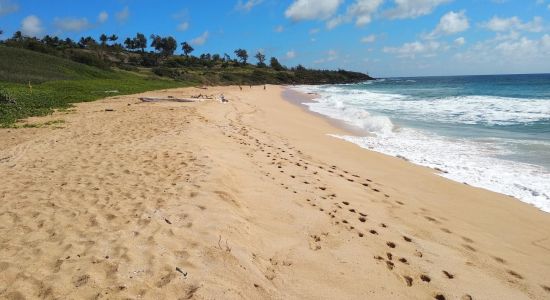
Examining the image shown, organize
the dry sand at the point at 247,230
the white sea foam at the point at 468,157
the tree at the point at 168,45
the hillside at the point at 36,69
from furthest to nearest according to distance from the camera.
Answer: the tree at the point at 168,45 → the hillside at the point at 36,69 → the white sea foam at the point at 468,157 → the dry sand at the point at 247,230

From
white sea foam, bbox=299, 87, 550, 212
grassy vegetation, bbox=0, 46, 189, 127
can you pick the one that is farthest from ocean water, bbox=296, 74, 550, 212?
grassy vegetation, bbox=0, 46, 189, 127

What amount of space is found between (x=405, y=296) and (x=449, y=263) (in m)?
1.14

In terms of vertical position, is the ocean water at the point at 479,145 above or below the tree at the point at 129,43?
below

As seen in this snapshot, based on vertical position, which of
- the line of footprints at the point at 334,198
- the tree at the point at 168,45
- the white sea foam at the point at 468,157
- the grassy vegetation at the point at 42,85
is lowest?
the white sea foam at the point at 468,157

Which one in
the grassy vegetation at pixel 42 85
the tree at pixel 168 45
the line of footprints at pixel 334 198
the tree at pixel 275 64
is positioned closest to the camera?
the line of footprints at pixel 334 198

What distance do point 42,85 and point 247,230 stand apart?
30.3 meters

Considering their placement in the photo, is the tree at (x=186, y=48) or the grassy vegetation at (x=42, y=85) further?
the tree at (x=186, y=48)

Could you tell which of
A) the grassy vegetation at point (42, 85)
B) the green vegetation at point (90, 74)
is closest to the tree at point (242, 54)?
the green vegetation at point (90, 74)

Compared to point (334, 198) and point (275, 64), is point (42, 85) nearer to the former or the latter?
point (334, 198)

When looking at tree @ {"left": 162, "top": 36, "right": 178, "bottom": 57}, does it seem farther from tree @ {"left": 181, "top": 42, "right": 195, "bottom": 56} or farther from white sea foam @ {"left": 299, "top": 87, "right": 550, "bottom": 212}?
white sea foam @ {"left": 299, "top": 87, "right": 550, "bottom": 212}

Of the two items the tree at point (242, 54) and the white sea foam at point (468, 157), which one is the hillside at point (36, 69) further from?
the tree at point (242, 54)

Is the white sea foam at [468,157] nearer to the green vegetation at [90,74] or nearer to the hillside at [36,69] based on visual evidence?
the green vegetation at [90,74]

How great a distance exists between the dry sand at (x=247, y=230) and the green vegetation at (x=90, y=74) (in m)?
9.37

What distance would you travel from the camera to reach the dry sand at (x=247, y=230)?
3.79m
